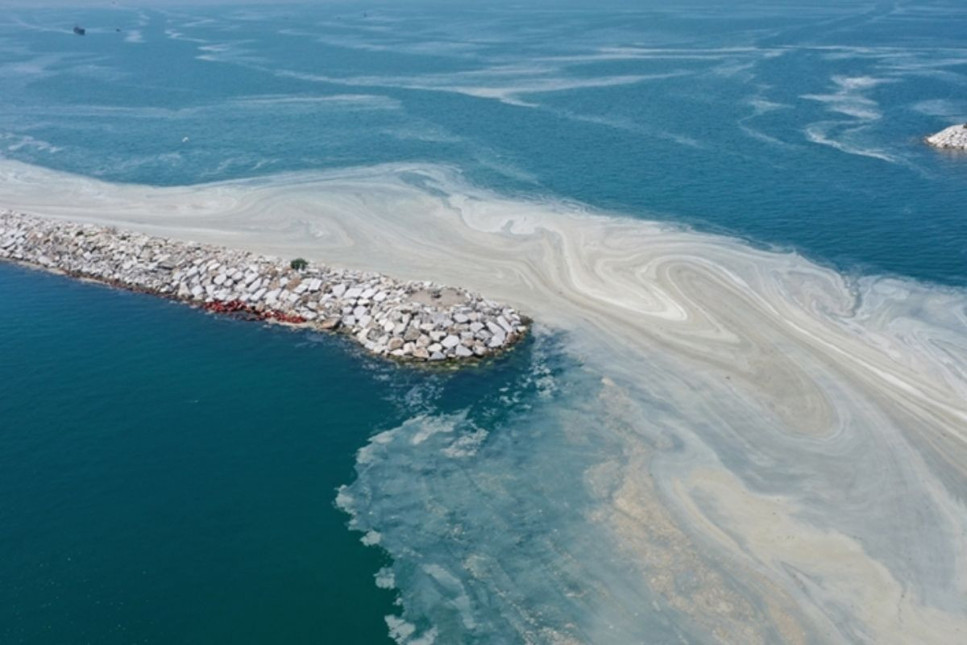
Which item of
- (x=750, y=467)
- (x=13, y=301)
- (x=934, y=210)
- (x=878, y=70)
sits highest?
(x=878, y=70)

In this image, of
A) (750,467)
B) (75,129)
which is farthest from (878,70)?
(75,129)

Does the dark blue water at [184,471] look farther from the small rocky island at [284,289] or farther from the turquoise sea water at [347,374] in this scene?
the small rocky island at [284,289]

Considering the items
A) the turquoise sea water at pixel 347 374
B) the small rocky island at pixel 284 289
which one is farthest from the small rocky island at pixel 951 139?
the small rocky island at pixel 284 289

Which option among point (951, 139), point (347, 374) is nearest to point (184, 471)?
point (347, 374)

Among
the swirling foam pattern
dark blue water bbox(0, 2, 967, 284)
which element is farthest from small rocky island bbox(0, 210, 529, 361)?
dark blue water bbox(0, 2, 967, 284)

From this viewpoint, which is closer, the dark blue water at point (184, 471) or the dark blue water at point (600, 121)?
the dark blue water at point (184, 471)

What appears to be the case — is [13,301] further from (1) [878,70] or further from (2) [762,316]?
(1) [878,70]

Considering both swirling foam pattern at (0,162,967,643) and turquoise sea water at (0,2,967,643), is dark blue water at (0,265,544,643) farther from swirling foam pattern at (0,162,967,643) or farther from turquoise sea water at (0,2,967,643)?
swirling foam pattern at (0,162,967,643)

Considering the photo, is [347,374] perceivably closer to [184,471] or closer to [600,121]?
[184,471]
